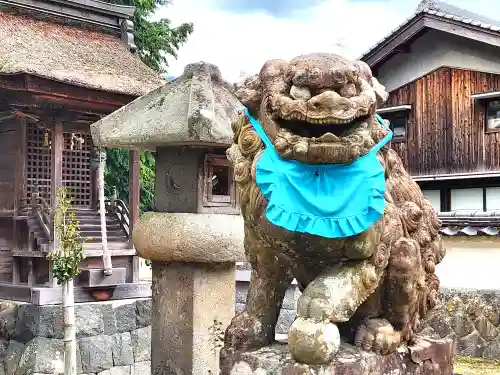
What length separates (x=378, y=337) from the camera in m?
2.31

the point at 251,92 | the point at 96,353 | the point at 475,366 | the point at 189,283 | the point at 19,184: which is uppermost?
the point at 251,92

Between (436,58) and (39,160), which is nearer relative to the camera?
(39,160)

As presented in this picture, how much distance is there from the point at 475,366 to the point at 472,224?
2.03 meters

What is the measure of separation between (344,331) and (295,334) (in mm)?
411

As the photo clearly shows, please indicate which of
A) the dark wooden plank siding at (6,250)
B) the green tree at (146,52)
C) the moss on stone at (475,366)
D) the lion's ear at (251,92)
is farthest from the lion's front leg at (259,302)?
the green tree at (146,52)

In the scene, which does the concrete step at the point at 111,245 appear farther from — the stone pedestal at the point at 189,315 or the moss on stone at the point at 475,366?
the moss on stone at the point at 475,366

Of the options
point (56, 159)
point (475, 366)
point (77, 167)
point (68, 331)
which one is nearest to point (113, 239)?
point (77, 167)

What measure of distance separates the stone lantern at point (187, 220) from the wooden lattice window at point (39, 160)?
476 cm

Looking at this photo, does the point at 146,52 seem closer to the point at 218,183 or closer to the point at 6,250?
the point at 6,250

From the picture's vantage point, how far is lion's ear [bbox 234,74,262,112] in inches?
91.4

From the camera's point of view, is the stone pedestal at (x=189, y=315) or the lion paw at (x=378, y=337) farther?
the stone pedestal at (x=189, y=315)

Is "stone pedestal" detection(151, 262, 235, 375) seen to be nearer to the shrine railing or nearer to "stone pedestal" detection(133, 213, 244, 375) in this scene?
"stone pedestal" detection(133, 213, 244, 375)

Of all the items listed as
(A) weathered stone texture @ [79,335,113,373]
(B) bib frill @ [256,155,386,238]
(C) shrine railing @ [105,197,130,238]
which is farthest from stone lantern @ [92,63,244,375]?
(C) shrine railing @ [105,197,130,238]

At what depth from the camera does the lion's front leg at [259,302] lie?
8.02ft
